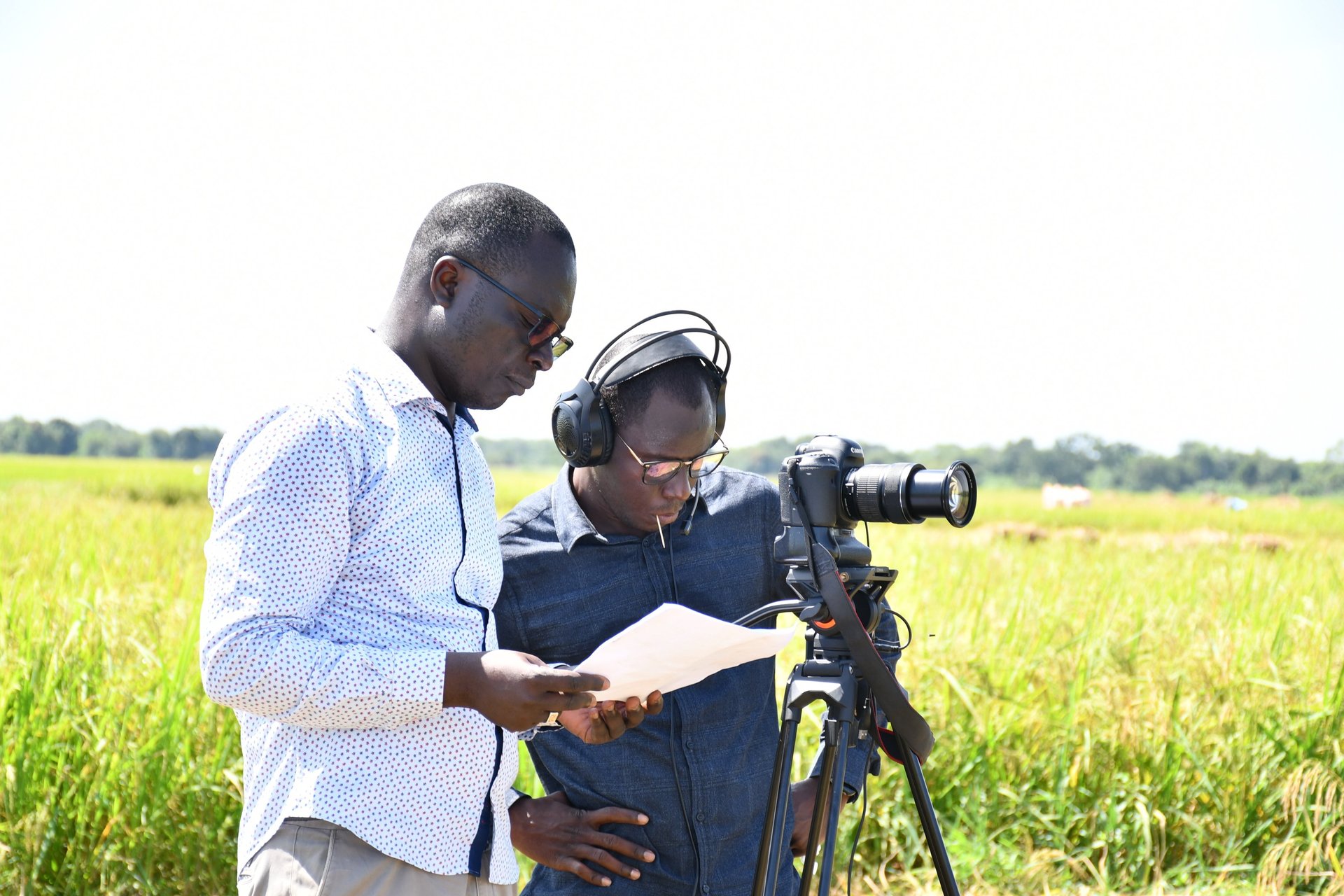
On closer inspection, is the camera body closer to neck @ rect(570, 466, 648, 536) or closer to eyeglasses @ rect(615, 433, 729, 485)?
eyeglasses @ rect(615, 433, 729, 485)

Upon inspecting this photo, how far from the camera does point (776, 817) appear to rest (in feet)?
6.75

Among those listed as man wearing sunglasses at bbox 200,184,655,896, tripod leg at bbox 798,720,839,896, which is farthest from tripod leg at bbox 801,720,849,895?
man wearing sunglasses at bbox 200,184,655,896

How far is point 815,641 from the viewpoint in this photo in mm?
2152

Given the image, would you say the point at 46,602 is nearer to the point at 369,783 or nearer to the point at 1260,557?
the point at 369,783

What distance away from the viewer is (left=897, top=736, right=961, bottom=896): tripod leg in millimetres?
2131

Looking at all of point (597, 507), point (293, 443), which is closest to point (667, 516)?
point (597, 507)

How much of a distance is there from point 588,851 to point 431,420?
1.01 metres

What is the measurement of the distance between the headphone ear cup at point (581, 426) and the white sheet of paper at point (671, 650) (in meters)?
0.63

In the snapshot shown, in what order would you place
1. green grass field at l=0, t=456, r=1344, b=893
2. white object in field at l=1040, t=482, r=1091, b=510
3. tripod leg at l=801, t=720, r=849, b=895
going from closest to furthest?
tripod leg at l=801, t=720, r=849, b=895 < green grass field at l=0, t=456, r=1344, b=893 < white object in field at l=1040, t=482, r=1091, b=510

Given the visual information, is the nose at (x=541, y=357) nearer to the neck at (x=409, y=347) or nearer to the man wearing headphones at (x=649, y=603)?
the neck at (x=409, y=347)

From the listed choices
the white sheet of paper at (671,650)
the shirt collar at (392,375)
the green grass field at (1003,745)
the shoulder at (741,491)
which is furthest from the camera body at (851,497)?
the green grass field at (1003,745)

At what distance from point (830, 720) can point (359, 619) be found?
920 millimetres

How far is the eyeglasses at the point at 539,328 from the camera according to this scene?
189 cm

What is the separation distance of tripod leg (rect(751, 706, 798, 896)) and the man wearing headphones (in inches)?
9.9
